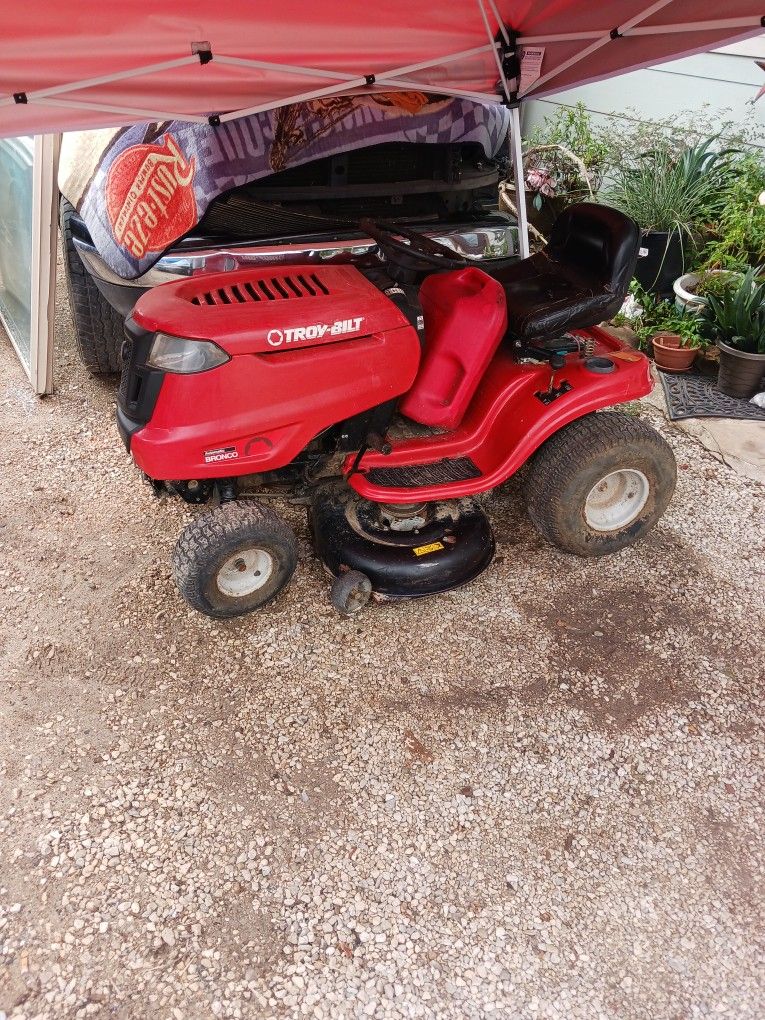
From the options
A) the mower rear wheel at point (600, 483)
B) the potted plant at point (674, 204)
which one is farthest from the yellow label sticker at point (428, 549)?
the potted plant at point (674, 204)

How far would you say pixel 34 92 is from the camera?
230 cm

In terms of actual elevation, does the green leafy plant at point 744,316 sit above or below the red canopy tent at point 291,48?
below

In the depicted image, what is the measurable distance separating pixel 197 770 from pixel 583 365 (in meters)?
1.84

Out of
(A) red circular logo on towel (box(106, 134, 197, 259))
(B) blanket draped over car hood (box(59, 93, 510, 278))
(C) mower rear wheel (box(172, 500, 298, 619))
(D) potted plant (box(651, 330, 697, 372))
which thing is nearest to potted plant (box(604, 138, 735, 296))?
(D) potted plant (box(651, 330, 697, 372))

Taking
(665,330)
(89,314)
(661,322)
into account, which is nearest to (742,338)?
(665,330)

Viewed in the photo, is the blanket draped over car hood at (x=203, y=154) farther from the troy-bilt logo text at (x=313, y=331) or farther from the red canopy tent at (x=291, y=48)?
the troy-bilt logo text at (x=313, y=331)

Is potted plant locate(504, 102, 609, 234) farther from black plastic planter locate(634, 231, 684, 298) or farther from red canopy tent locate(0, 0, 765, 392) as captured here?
red canopy tent locate(0, 0, 765, 392)

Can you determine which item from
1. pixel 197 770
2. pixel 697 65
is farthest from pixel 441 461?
pixel 697 65

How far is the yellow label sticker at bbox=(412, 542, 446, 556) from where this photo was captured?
100 inches

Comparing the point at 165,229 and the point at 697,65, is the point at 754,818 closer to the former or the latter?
the point at 165,229

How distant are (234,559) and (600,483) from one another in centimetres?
135

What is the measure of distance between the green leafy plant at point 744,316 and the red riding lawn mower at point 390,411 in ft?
4.69

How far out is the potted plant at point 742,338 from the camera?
3842 mm

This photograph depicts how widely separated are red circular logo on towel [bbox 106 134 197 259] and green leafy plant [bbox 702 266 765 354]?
108 inches
